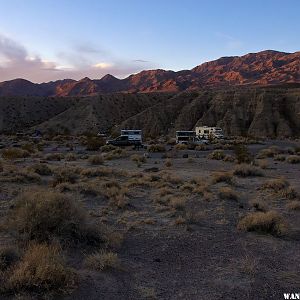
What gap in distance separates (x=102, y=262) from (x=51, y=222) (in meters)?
2.40

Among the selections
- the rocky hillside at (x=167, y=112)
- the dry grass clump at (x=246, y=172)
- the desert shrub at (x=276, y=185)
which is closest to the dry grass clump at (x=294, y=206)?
the desert shrub at (x=276, y=185)

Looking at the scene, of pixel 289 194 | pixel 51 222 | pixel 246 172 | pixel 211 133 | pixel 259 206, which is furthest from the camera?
pixel 211 133

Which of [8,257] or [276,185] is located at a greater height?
[8,257]

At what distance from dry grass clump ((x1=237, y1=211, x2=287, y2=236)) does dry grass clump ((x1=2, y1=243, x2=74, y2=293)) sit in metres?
6.32

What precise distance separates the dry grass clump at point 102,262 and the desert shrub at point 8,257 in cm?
145

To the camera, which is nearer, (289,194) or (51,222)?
(51,222)

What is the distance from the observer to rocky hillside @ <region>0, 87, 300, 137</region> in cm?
10694

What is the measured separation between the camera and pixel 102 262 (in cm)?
932

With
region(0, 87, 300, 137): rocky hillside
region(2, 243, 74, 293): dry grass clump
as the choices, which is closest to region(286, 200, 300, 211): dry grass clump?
region(2, 243, 74, 293): dry grass clump

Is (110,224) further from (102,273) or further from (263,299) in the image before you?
(263,299)

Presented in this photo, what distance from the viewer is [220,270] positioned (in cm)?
967

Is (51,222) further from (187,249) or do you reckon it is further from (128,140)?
(128,140)

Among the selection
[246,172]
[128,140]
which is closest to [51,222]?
[246,172]

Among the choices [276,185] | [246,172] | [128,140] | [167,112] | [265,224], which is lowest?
[128,140]
